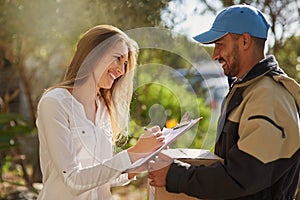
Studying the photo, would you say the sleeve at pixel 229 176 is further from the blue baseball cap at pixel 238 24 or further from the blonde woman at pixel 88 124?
the blue baseball cap at pixel 238 24

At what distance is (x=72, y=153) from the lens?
189 centimetres

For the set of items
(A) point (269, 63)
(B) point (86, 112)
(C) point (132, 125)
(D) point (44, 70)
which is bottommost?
(D) point (44, 70)

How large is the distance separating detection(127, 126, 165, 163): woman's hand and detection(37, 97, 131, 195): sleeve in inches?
1.0

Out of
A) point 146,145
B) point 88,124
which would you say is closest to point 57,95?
point 88,124

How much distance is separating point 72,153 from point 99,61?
0.32 meters

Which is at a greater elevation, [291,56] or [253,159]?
[253,159]

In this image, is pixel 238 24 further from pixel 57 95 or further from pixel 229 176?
pixel 57 95

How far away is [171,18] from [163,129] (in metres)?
1.70

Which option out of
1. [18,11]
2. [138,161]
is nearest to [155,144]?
[138,161]

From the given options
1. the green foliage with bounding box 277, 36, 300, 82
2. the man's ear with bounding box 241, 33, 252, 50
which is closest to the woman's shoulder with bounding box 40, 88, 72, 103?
the man's ear with bounding box 241, 33, 252, 50

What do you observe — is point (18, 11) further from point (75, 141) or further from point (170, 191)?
point (170, 191)

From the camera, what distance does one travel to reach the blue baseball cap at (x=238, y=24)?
179cm

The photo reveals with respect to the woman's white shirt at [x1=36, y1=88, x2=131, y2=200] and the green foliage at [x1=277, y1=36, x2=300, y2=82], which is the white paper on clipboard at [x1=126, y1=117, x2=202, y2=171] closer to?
the woman's white shirt at [x1=36, y1=88, x2=131, y2=200]

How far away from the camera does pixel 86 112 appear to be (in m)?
2.03
